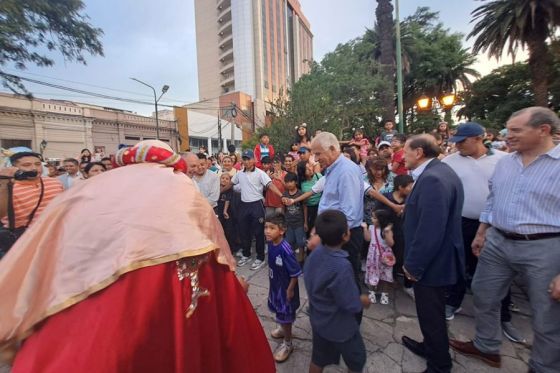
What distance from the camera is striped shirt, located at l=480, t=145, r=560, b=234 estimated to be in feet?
6.44

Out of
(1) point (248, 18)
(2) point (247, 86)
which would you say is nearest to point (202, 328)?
(2) point (247, 86)

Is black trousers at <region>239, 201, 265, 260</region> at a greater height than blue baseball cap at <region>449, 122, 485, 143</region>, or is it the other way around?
blue baseball cap at <region>449, 122, 485, 143</region>

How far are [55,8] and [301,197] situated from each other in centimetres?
1360

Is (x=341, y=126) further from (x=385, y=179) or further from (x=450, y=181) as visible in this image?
(x=450, y=181)

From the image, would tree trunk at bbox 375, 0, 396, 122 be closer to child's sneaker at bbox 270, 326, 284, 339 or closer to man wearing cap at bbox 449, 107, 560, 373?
man wearing cap at bbox 449, 107, 560, 373

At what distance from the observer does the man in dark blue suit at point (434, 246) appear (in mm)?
2074

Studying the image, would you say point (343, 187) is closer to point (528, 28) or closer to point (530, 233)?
point (530, 233)

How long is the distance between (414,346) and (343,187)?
157 centimetres

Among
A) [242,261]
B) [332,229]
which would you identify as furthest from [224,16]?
[332,229]

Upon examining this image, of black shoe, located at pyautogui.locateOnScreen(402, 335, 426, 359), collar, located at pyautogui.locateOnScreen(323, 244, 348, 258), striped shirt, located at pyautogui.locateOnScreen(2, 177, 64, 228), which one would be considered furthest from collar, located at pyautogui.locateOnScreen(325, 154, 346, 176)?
striped shirt, located at pyautogui.locateOnScreen(2, 177, 64, 228)

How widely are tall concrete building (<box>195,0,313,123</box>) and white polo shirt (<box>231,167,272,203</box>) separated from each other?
4365cm

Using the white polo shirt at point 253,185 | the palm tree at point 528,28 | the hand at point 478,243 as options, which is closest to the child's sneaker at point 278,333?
the hand at point 478,243

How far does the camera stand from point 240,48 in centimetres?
5100

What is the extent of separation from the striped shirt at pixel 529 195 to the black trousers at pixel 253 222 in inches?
136
